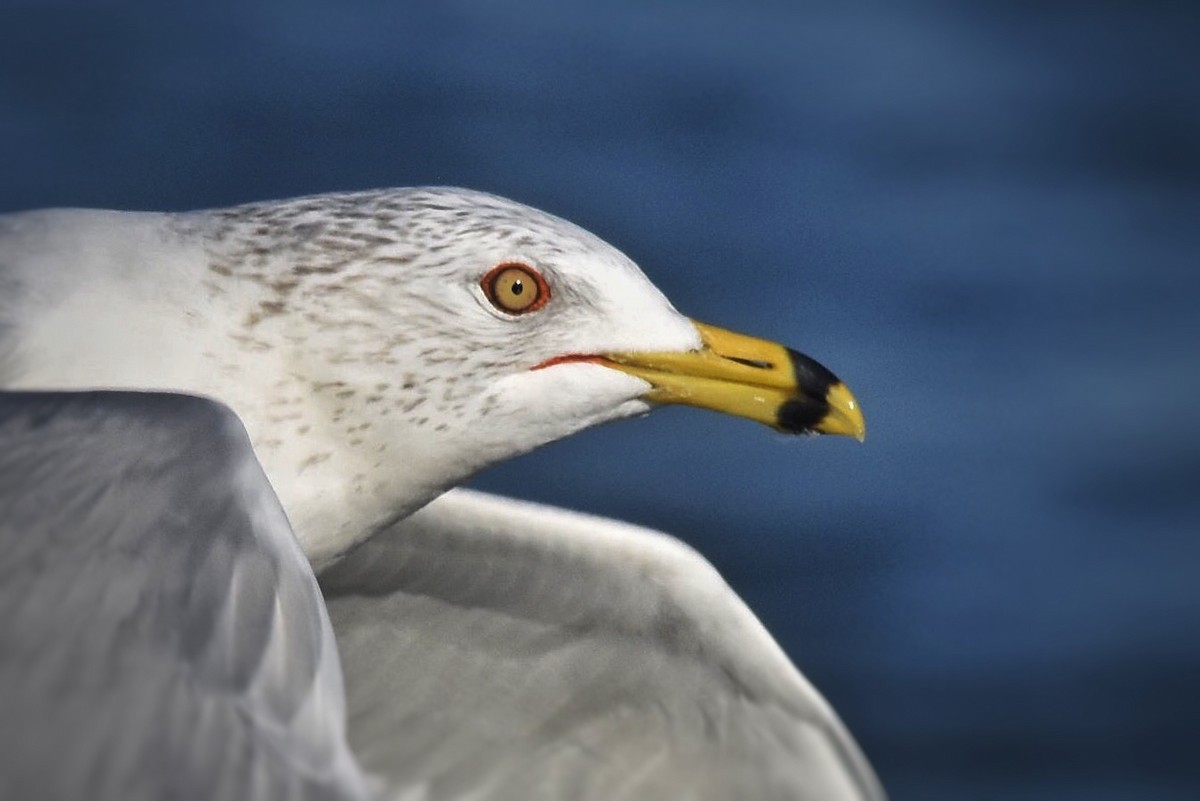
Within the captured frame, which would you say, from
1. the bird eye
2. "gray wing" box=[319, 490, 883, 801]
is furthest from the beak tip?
the bird eye

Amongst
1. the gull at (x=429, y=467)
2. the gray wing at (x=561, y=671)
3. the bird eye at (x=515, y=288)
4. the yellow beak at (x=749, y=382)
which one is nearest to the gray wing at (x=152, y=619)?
the gull at (x=429, y=467)

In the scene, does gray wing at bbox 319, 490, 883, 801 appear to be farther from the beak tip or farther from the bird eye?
the bird eye

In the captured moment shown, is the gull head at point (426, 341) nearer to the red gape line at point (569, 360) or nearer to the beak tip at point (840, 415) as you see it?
the red gape line at point (569, 360)

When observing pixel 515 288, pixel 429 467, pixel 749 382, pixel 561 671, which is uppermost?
pixel 515 288

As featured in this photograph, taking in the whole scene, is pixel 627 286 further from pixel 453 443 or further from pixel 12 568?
pixel 12 568

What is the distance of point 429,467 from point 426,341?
0.53 ft

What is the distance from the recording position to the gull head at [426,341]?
8.25ft

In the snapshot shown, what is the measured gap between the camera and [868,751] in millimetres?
6293

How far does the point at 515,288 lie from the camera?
2.57 meters

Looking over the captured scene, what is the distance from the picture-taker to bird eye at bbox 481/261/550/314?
8.41ft

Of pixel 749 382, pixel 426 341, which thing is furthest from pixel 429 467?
pixel 749 382

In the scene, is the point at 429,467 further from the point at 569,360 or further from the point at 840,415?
the point at 840,415

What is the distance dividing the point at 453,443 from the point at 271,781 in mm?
699

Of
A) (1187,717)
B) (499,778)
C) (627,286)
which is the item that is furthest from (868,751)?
(627,286)
